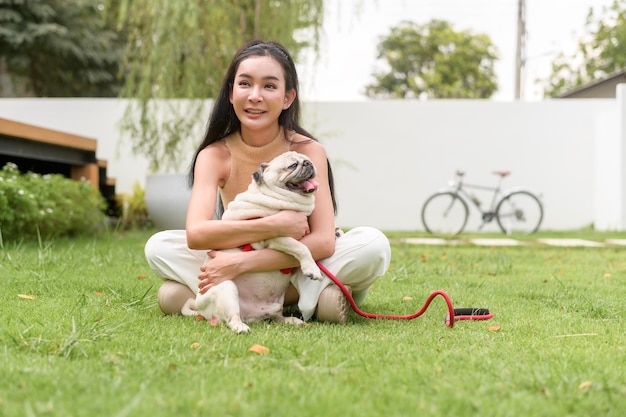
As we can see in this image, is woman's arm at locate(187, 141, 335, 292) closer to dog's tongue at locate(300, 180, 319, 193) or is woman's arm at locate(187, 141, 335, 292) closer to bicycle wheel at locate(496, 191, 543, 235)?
dog's tongue at locate(300, 180, 319, 193)

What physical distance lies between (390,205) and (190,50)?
388 centimetres

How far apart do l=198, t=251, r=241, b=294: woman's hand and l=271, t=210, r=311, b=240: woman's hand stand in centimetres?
21

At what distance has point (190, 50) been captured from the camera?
912 cm

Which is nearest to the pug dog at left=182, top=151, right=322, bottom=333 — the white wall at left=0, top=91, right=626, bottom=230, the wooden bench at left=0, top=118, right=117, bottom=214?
the wooden bench at left=0, top=118, right=117, bottom=214

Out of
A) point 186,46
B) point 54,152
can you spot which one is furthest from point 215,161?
point 186,46

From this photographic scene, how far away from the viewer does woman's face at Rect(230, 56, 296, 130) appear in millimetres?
3041

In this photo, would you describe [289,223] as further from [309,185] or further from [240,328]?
[240,328]

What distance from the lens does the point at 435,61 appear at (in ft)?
118

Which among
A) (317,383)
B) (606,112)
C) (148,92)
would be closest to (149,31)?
(148,92)

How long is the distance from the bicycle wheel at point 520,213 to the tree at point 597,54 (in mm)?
19754

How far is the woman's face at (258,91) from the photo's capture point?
3.04 m

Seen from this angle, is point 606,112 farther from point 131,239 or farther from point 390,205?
point 131,239

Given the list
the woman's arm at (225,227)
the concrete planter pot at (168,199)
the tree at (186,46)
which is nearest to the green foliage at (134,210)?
the tree at (186,46)

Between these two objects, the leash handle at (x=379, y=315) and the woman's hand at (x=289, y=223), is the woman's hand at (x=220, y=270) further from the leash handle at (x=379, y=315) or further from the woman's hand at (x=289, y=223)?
the leash handle at (x=379, y=315)
